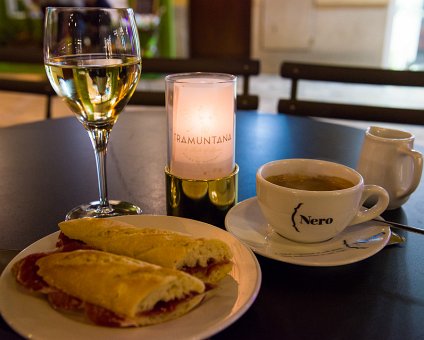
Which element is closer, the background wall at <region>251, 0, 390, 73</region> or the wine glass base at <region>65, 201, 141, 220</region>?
the wine glass base at <region>65, 201, 141, 220</region>

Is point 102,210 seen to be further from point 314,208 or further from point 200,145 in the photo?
point 314,208

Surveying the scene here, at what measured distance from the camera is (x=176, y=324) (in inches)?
14.5

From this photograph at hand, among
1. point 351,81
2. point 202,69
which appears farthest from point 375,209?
point 202,69

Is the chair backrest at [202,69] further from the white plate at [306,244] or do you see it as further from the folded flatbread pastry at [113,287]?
the folded flatbread pastry at [113,287]

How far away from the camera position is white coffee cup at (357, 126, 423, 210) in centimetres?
65

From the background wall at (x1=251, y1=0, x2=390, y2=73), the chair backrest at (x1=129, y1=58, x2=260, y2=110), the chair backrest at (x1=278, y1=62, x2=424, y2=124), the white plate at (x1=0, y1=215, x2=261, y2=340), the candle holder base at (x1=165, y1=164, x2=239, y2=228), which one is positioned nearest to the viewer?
the white plate at (x1=0, y1=215, x2=261, y2=340)

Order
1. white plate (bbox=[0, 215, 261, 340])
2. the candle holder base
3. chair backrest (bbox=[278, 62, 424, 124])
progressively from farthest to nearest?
chair backrest (bbox=[278, 62, 424, 124]) → the candle holder base → white plate (bbox=[0, 215, 261, 340])

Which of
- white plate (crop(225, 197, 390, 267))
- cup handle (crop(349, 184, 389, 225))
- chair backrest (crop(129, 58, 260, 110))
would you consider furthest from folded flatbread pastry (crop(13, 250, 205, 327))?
chair backrest (crop(129, 58, 260, 110))

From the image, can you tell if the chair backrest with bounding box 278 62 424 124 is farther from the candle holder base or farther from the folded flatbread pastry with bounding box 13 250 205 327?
the folded flatbread pastry with bounding box 13 250 205 327

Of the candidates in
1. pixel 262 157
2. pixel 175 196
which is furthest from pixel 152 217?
pixel 262 157

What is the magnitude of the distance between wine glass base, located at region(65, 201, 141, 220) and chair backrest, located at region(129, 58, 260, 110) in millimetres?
750

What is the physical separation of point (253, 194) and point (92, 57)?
31 centimetres

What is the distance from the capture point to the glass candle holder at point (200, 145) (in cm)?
59

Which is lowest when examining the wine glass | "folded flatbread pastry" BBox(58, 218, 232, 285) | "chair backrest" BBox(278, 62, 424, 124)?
"folded flatbread pastry" BBox(58, 218, 232, 285)
